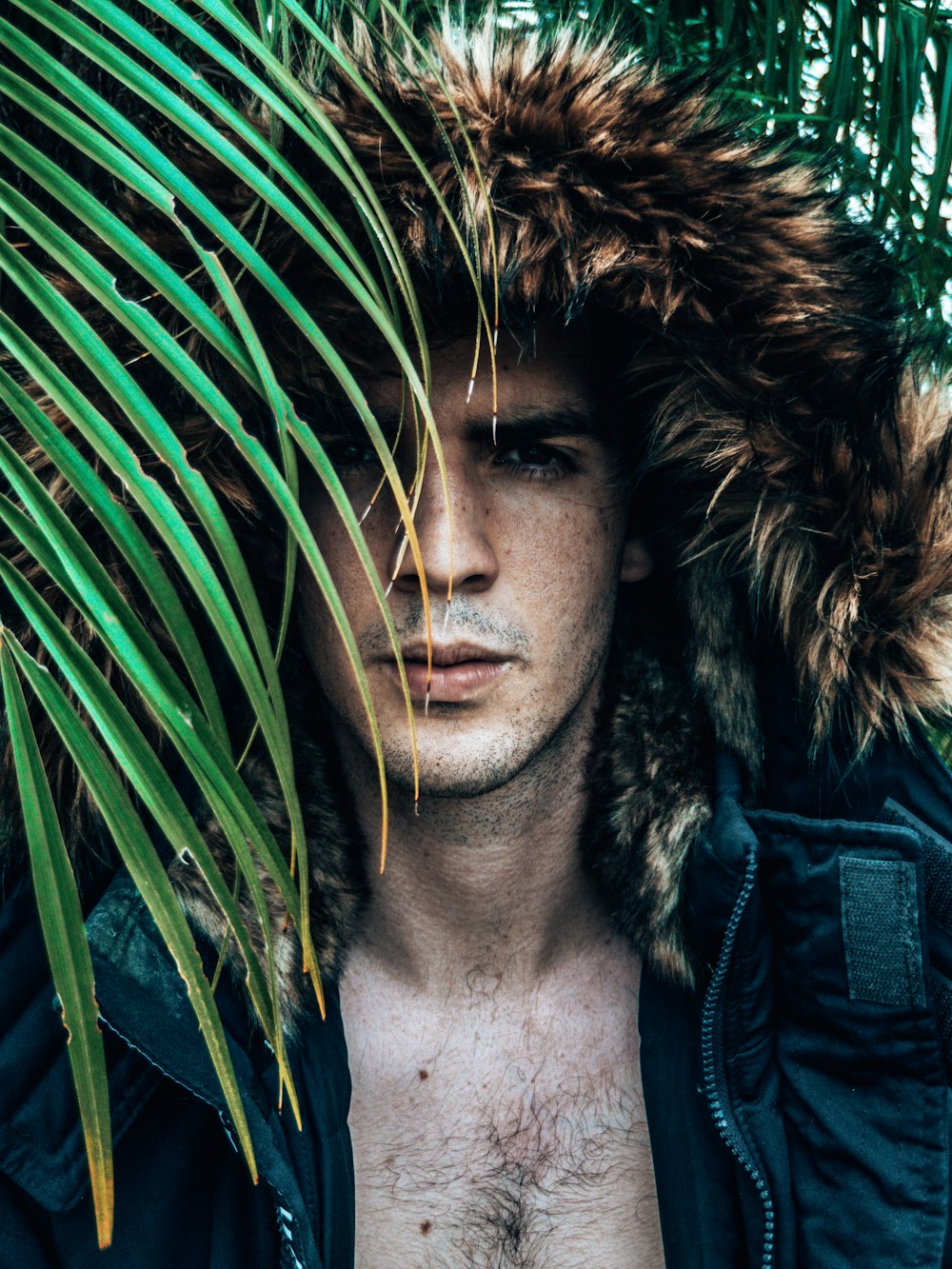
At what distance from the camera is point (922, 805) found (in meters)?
1.35

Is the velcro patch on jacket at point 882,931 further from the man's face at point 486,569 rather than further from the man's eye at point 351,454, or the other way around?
the man's eye at point 351,454

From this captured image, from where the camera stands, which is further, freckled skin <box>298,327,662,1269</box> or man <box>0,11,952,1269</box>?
freckled skin <box>298,327,662,1269</box>

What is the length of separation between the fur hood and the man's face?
88 mm

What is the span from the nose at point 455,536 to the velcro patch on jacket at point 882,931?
20.9 inches

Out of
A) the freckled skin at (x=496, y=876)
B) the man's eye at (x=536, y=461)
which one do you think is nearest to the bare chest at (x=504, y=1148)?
the freckled skin at (x=496, y=876)

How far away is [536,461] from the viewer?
1.45 m

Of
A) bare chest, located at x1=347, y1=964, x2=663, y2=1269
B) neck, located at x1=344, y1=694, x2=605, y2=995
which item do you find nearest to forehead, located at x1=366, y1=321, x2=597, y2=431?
neck, located at x1=344, y1=694, x2=605, y2=995

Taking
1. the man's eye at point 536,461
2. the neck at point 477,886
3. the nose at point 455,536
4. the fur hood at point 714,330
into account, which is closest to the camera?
the fur hood at point 714,330

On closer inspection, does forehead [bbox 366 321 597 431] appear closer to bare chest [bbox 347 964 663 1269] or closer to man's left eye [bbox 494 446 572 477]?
man's left eye [bbox 494 446 572 477]

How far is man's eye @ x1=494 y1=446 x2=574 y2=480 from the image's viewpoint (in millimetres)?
1430

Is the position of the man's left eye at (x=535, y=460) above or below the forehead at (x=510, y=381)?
below

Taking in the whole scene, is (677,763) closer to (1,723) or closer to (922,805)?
(922,805)

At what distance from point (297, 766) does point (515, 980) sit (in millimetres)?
422

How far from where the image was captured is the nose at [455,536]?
4.32 feet
